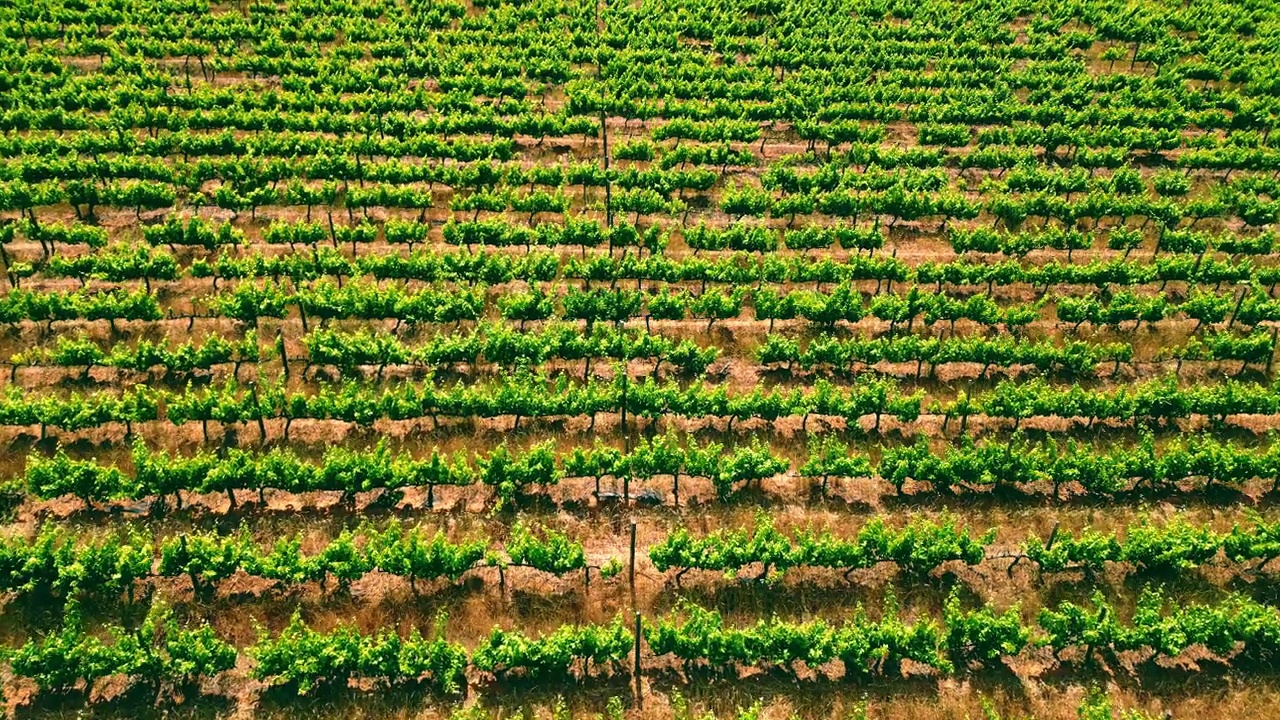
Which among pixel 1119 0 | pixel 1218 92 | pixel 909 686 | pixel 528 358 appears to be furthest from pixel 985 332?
pixel 1119 0

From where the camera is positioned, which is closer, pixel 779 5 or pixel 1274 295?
pixel 1274 295

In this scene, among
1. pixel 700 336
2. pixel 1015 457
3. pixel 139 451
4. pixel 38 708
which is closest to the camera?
pixel 38 708

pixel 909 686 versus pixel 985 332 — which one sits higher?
pixel 985 332

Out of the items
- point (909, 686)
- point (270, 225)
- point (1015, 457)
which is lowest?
point (909, 686)

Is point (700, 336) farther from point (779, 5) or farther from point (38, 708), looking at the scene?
point (779, 5)

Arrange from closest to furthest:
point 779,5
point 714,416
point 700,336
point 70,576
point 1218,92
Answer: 1. point 70,576
2. point 714,416
3. point 700,336
4. point 1218,92
5. point 779,5

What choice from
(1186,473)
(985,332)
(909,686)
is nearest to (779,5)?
(985,332)
